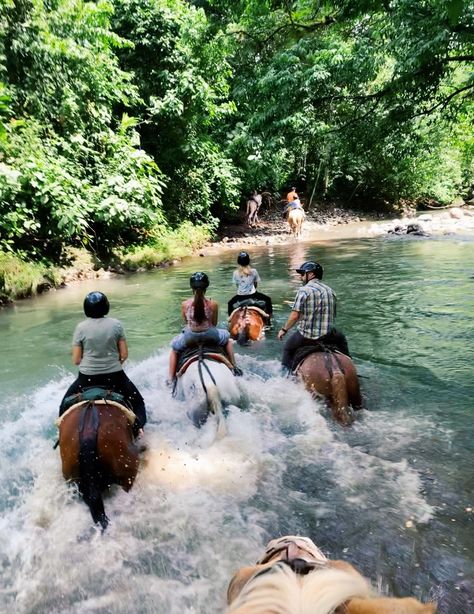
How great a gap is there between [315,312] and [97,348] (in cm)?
271

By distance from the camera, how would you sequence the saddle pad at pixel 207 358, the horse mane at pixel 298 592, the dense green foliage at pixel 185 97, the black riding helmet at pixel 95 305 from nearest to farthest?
the horse mane at pixel 298 592 → the black riding helmet at pixel 95 305 → the saddle pad at pixel 207 358 → the dense green foliage at pixel 185 97

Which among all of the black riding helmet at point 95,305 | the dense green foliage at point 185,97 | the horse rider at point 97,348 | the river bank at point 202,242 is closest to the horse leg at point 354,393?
the horse rider at point 97,348

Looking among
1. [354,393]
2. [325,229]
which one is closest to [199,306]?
[354,393]

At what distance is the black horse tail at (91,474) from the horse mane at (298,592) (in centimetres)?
235

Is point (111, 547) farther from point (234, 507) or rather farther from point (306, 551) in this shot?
point (306, 551)

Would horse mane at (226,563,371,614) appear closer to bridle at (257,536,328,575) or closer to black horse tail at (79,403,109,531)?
bridle at (257,536,328,575)

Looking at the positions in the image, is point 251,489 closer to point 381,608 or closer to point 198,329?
point 198,329

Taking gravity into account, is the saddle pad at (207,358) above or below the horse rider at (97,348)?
below

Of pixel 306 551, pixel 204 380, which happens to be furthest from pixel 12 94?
pixel 306 551

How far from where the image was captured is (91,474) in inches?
Answer: 151

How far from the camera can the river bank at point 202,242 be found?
40.7 ft

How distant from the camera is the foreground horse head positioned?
5.21m

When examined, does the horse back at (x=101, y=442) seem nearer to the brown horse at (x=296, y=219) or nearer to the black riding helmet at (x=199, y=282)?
the black riding helmet at (x=199, y=282)

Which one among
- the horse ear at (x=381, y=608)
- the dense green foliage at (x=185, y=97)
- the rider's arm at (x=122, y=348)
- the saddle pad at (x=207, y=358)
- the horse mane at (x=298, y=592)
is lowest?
the saddle pad at (x=207, y=358)
